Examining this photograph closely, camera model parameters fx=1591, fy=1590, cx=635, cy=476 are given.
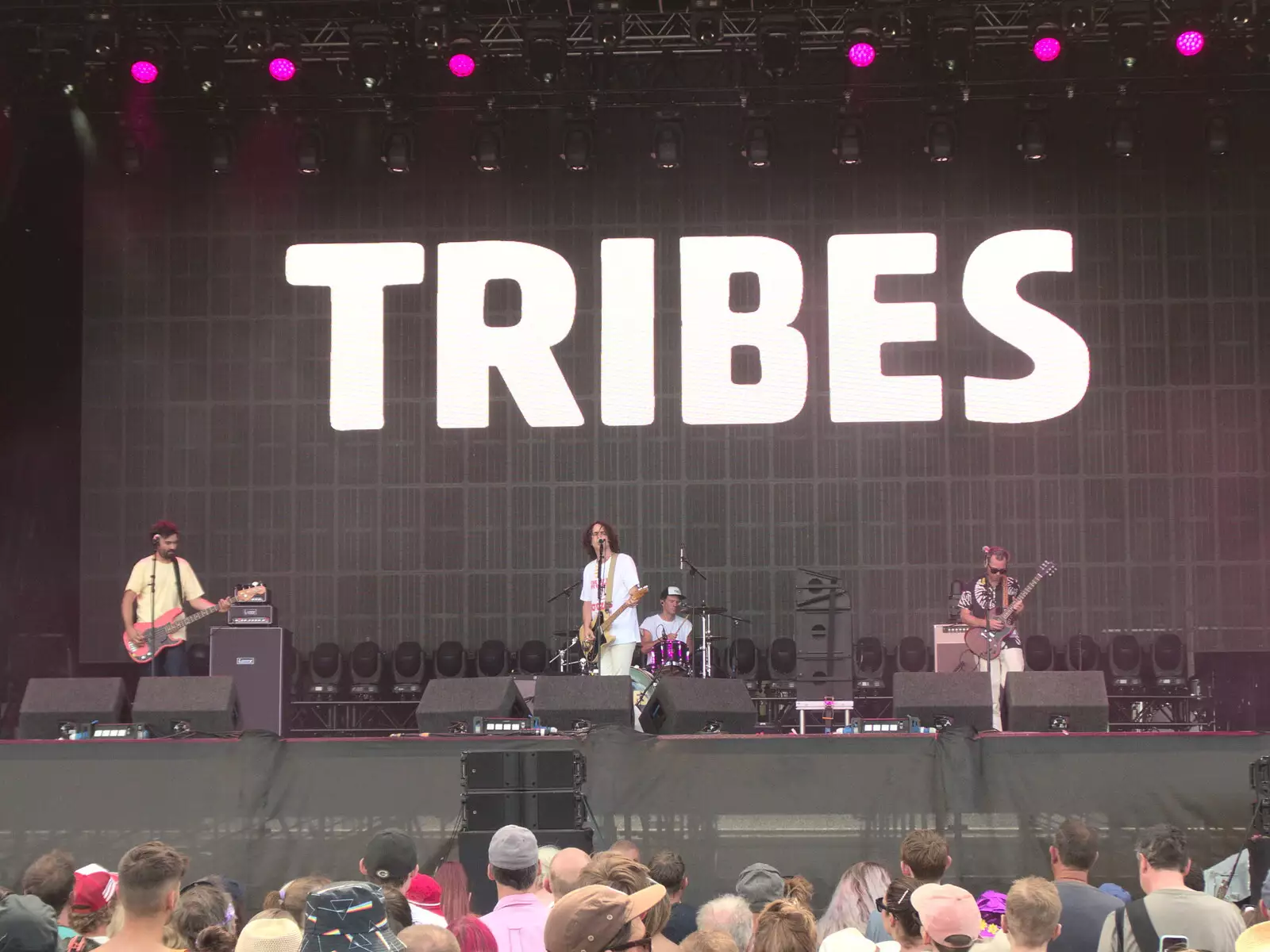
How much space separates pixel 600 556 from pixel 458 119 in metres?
6.66

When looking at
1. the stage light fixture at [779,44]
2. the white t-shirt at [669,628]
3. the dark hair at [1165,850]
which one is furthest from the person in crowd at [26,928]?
the stage light fixture at [779,44]

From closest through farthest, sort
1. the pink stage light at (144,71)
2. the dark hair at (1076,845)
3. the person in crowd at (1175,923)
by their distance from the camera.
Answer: the person in crowd at (1175,923), the dark hair at (1076,845), the pink stage light at (144,71)

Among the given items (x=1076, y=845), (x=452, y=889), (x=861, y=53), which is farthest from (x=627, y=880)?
(x=861, y=53)

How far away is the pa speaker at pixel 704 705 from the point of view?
39.4 feet

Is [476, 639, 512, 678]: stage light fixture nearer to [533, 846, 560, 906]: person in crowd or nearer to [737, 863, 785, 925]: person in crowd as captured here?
[533, 846, 560, 906]: person in crowd

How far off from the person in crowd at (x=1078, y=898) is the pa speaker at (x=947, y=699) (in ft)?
16.0

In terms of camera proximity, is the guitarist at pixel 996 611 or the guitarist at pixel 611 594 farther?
the guitarist at pixel 996 611

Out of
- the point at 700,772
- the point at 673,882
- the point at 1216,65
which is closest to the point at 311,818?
the point at 700,772

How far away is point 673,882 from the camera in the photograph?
7.16 meters

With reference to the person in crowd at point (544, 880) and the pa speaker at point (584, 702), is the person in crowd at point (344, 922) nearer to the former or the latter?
the person in crowd at point (544, 880)

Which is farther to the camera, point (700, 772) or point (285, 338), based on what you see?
point (285, 338)

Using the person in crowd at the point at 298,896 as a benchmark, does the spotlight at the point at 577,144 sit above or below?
above

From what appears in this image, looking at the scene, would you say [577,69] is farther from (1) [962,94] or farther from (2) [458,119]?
(1) [962,94]

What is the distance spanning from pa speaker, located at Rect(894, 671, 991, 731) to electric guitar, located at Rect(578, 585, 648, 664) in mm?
3237
